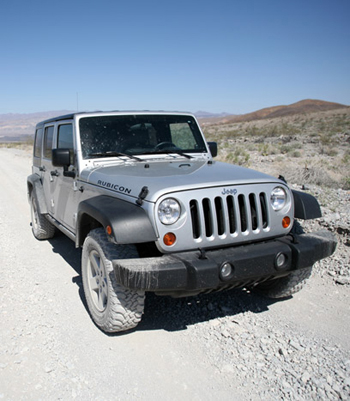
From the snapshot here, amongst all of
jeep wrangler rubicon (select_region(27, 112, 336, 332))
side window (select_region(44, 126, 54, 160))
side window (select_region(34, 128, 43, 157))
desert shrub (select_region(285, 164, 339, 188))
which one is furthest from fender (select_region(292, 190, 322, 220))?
desert shrub (select_region(285, 164, 339, 188))

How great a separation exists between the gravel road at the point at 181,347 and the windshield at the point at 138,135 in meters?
1.61

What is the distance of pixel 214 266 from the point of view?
2.80 m

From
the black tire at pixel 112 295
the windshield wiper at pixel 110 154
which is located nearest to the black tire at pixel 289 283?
the black tire at pixel 112 295

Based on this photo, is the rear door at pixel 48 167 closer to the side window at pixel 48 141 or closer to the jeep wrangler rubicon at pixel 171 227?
the side window at pixel 48 141

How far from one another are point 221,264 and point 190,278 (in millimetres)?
257

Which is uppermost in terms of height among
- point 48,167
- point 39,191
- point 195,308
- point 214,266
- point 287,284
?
point 48,167

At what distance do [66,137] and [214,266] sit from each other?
2675 millimetres

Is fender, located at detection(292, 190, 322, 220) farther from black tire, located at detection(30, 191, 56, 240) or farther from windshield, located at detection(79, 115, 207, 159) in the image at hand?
black tire, located at detection(30, 191, 56, 240)

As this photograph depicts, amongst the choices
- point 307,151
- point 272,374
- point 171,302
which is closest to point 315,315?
point 272,374

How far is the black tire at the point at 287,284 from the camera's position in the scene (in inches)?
146

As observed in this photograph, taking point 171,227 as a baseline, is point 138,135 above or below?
above

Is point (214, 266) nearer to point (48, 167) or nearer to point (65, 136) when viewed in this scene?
point (65, 136)

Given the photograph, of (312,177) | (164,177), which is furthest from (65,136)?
(312,177)

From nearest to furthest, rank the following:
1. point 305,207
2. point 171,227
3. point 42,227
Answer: point 171,227 → point 305,207 → point 42,227
